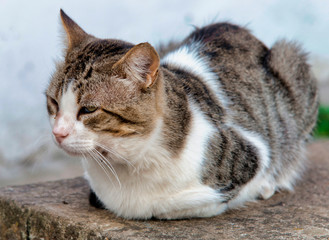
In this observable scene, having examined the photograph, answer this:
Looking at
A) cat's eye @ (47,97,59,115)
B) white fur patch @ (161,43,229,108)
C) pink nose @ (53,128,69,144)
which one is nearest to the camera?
pink nose @ (53,128,69,144)

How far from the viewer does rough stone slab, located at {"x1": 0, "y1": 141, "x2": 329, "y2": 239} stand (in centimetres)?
197

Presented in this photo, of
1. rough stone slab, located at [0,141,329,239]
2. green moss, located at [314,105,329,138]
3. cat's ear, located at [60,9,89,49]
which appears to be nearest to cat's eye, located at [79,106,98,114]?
cat's ear, located at [60,9,89,49]

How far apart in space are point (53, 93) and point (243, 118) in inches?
40.6

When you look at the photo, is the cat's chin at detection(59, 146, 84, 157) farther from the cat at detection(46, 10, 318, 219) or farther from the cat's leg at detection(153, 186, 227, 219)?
the cat's leg at detection(153, 186, 227, 219)

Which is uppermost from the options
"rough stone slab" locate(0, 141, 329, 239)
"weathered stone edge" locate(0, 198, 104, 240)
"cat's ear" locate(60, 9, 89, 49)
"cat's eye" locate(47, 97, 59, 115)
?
"cat's ear" locate(60, 9, 89, 49)

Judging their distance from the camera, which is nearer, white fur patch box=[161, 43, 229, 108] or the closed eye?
the closed eye

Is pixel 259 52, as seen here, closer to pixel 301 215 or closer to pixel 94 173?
pixel 301 215

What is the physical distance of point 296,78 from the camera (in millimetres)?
2977

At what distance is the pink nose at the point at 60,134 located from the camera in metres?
1.75

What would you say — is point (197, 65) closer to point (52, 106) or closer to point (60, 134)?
point (52, 106)

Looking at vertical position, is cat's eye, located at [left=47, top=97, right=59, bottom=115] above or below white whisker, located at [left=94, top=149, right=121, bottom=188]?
above

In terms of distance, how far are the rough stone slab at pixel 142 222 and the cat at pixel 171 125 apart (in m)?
0.07

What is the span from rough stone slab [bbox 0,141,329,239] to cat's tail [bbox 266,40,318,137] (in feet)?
1.54

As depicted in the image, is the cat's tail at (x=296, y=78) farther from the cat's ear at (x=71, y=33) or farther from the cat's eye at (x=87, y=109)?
the cat's eye at (x=87, y=109)
